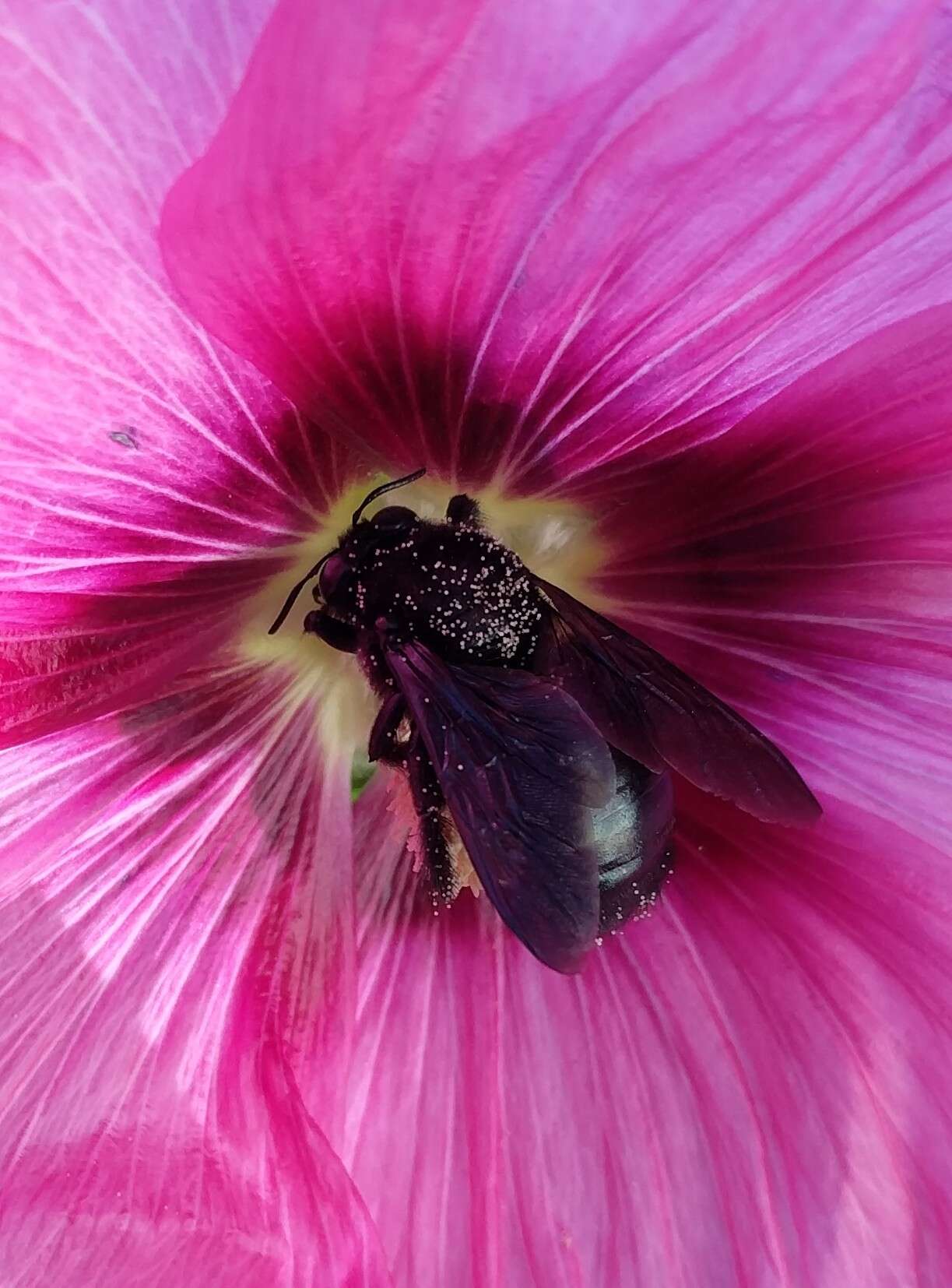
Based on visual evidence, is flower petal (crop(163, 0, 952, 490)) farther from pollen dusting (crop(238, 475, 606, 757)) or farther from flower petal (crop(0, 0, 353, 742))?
pollen dusting (crop(238, 475, 606, 757))

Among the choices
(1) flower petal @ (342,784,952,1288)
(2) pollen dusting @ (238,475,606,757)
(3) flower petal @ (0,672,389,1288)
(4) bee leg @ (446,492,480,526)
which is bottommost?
(1) flower petal @ (342,784,952,1288)

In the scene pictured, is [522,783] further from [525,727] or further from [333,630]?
[333,630]

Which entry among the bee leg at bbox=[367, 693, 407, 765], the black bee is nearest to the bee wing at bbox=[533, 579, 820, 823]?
the black bee

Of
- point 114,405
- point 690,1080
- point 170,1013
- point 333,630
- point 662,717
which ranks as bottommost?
point 690,1080

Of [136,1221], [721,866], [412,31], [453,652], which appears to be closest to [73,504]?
[453,652]

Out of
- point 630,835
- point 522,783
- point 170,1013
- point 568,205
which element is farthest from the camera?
point 170,1013

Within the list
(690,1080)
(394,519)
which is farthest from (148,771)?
(690,1080)

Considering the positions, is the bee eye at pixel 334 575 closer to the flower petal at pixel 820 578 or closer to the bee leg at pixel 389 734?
the bee leg at pixel 389 734

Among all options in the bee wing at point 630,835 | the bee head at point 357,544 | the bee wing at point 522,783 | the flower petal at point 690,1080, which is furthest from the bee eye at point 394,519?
the flower petal at point 690,1080
